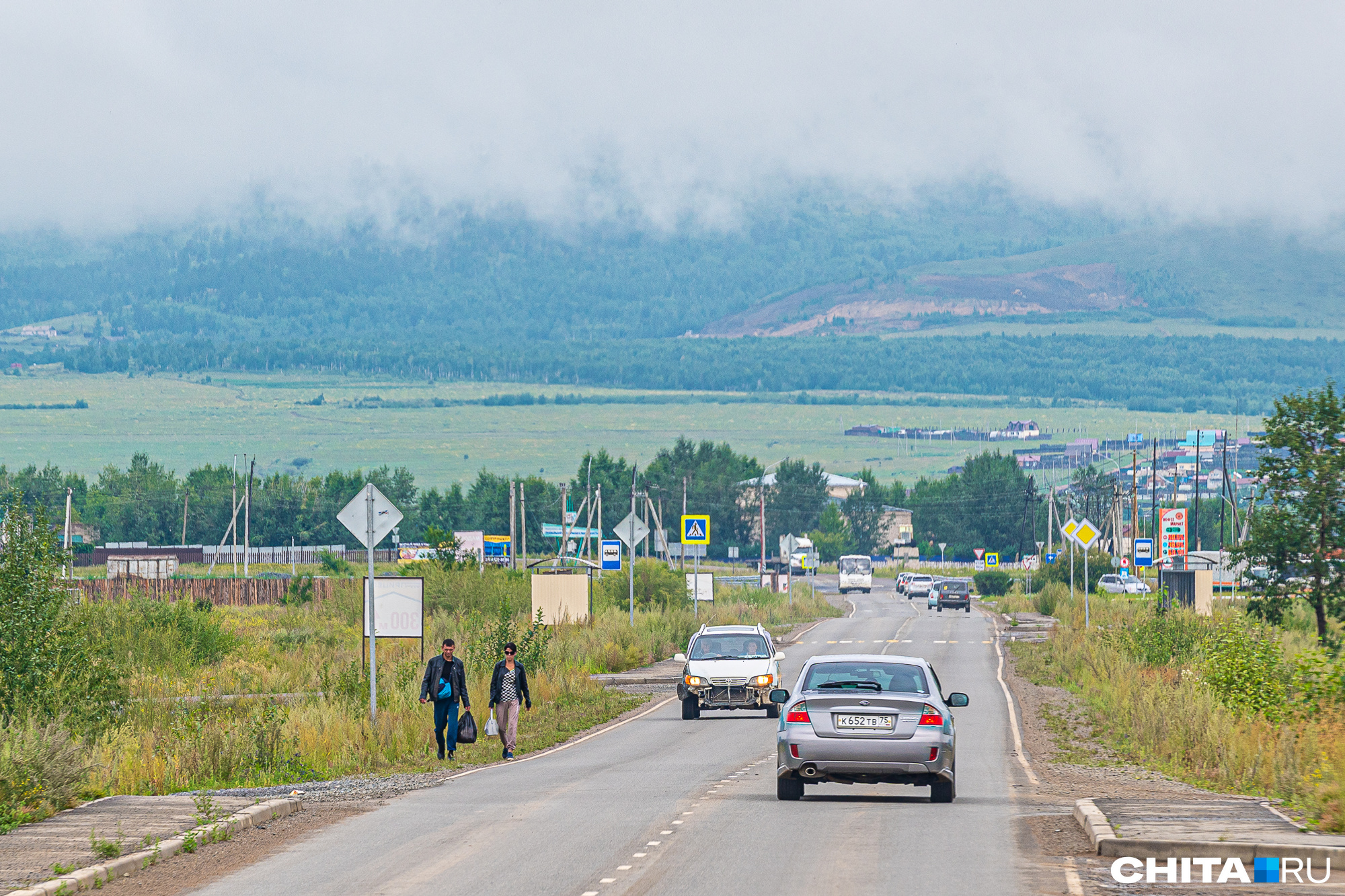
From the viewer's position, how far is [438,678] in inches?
900

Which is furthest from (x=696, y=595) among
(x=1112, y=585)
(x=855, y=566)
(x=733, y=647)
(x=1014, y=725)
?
(x=855, y=566)

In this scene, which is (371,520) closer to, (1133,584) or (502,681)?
(502,681)

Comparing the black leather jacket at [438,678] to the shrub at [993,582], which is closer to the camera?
the black leather jacket at [438,678]

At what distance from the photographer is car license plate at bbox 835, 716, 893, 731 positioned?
56.9ft

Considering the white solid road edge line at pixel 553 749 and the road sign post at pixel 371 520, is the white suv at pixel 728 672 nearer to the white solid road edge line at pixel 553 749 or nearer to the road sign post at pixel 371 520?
the white solid road edge line at pixel 553 749

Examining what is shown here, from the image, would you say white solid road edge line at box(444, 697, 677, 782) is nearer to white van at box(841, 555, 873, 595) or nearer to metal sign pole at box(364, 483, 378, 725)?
metal sign pole at box(364, 483, 378, 725)

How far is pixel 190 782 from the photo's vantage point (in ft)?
64.4

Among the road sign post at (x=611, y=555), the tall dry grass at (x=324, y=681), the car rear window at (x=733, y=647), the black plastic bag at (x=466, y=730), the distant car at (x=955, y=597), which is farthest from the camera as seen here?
the distant car at (x=955, y=597)

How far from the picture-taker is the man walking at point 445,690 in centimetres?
2288

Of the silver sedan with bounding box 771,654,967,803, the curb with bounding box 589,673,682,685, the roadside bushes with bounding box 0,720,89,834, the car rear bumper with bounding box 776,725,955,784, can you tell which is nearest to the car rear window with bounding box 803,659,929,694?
the silver sedan with bounding box 771,654,967,803

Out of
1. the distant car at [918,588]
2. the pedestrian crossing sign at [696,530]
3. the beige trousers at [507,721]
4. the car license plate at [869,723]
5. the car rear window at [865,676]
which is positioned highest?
the pedestrian crossing sign at [696,530]

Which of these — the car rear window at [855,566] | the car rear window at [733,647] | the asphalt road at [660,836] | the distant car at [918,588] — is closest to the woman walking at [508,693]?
the asphalt road at [660,836]

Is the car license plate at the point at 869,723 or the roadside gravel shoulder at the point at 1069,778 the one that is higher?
the car license plate at the point at 869,723

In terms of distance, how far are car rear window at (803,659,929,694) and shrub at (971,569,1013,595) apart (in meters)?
95.5
